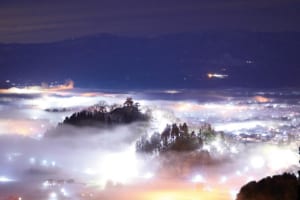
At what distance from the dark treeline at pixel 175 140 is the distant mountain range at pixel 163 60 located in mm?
36783

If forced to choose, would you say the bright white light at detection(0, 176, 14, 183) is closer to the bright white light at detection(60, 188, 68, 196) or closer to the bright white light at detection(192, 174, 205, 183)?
the bright white light at detection(60, 188, 68, 196)

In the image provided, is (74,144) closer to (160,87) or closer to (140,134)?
(140,134)

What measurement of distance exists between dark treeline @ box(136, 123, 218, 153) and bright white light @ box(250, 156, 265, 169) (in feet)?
9.17

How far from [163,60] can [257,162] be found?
241 feet

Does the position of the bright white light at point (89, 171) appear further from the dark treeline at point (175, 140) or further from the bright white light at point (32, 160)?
the dark treeline at point (175, 140)

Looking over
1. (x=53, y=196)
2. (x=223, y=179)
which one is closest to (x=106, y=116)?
(x=223, y=179)

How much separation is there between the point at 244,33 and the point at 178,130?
315ft

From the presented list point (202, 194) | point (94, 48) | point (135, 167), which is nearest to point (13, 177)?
point (135, 167)

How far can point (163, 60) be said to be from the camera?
10106 centimetres

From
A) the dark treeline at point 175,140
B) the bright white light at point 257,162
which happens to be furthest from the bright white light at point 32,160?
the bright white light at point 257,162

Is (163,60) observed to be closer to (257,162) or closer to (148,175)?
(257,162)

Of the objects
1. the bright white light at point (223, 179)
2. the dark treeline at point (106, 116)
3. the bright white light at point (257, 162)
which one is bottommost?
the bright white light at point (223, 179)

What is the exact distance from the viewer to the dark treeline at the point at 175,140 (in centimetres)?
2939

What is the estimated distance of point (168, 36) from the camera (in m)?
122
